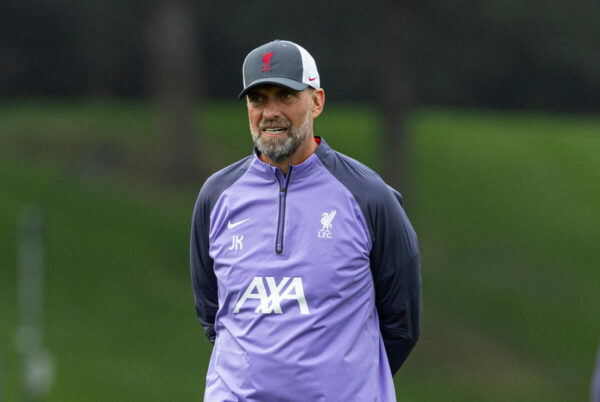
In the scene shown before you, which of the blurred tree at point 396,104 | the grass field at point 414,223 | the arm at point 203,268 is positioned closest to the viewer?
the arm at point 203,268

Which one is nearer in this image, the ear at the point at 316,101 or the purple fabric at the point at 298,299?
the purple fabric at the point at 298,299

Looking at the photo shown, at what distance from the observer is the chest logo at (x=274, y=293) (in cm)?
376

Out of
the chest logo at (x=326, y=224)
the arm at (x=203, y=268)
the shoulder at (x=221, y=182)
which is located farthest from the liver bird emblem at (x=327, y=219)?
the arm at (x=203, y=268)

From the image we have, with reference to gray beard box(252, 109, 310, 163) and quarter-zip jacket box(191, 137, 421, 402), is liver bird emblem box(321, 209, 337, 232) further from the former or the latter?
gray beard box(252, 109, 310, 163)

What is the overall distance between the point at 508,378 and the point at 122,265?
6.15 m

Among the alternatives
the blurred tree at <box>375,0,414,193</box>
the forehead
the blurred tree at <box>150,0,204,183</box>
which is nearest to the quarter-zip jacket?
the forehead

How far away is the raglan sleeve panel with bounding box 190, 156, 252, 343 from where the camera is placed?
4078 millimetres

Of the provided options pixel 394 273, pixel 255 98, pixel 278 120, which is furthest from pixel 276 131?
pixel 394 273

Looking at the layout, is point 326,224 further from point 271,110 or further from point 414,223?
point 414,223

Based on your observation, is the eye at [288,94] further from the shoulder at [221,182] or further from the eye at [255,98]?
the shoulder at [221,182]

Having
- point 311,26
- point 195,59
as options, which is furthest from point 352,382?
point 195,59

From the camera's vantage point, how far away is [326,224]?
382 centimetres

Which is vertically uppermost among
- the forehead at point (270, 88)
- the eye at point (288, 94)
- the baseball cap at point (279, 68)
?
the baseball cap at point (279, 68)

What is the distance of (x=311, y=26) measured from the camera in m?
19.2
